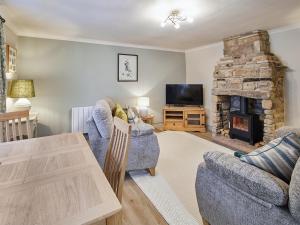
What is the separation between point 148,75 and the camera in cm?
526

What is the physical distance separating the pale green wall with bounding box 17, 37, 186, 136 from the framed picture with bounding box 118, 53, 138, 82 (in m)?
0.11

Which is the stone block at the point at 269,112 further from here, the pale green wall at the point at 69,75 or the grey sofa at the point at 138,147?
the pale green wall at the point at 69,75

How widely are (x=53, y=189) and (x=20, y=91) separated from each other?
298 centimetres

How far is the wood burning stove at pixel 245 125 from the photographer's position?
378 centimetres

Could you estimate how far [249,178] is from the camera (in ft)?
3.70

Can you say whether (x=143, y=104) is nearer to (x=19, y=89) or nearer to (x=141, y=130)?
(x=141, y=130)

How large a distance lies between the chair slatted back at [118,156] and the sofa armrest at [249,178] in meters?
A: 0.65

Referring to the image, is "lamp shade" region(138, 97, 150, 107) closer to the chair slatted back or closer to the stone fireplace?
the stone fireplace

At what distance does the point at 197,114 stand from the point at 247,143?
5.04 ft

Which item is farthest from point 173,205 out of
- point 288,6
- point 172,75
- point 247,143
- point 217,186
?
point 172,75

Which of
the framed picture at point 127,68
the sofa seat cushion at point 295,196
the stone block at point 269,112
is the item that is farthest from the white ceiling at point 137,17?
the sofa seat cushion at point 295,196

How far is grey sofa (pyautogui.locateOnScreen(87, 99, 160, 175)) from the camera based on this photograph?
2.55m

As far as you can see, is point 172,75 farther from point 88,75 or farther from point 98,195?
point 98,195

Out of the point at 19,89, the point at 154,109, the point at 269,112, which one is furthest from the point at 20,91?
the point at 269,112
